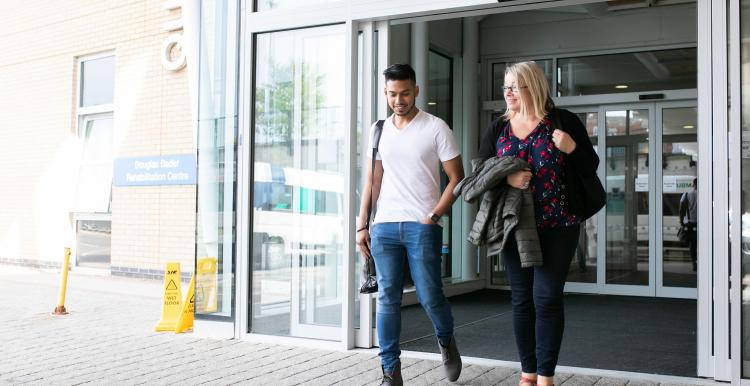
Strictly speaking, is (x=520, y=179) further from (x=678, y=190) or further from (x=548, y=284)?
(x=678, y=190)

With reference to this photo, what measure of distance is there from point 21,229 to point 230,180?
28.1 feet

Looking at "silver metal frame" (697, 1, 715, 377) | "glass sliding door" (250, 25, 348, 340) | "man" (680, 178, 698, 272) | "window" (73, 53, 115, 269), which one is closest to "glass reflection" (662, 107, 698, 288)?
"man" (680, 178, 698, 272)

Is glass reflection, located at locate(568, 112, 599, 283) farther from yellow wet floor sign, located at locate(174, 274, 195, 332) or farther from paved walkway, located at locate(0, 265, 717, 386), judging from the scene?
yellow wet floor sign, located at locate(174, 274, 195, 332)

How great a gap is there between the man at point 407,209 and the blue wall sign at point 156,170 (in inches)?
255

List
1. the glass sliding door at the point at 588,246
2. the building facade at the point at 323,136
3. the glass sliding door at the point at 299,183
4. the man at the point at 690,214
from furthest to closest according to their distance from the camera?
1. the glass sliding door at the point at 588,246
2. the man at the point at 690,214
3. the glass sliding door at the point at 299,183
4. the building facade at the point at 323,136

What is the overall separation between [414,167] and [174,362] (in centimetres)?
214

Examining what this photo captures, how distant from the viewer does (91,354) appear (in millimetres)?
5031

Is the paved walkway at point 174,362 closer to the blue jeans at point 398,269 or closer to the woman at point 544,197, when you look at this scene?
the blue jeans at point 398,269

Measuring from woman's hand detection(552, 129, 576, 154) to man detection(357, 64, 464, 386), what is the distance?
0.64m

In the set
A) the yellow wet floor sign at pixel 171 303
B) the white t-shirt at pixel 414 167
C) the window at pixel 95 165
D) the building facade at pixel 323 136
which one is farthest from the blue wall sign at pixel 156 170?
the white t-shirt at pixel 414 167

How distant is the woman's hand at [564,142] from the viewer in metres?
3.34

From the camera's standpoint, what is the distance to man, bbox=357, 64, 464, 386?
3764 mm

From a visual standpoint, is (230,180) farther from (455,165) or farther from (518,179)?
(518,179)

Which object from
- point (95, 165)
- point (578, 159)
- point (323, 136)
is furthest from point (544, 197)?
point (95, 165)
